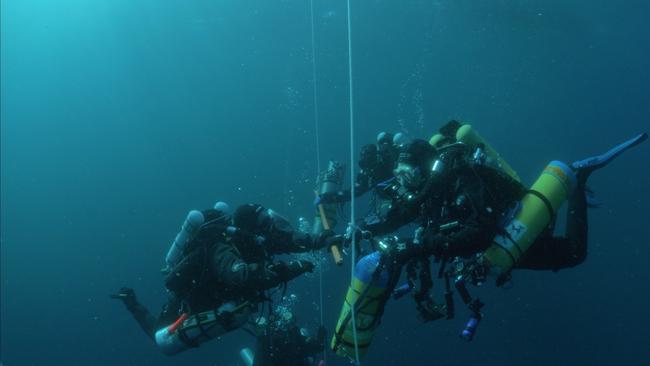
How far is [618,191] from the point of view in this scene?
34219mm

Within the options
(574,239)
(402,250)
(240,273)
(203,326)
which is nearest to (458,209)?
(402,250)

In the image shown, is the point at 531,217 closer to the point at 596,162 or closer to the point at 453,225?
the point at 453,225

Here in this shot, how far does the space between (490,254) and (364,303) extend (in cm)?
140

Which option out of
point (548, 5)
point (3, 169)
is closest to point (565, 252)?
point (548, 5)

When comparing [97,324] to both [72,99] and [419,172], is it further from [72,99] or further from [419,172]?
[72,99]

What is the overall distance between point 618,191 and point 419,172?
37.8 m

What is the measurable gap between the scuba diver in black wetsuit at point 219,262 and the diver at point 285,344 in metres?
1.75

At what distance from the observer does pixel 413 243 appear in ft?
12.8

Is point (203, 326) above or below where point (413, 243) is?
below

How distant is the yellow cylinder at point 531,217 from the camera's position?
4035 mm

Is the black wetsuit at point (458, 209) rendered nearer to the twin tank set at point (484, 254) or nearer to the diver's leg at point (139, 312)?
the twin tank set at point (484, 254)

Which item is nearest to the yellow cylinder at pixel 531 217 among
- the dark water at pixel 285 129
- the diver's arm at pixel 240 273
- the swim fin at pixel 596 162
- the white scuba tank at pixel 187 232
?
the swim fin at pixel 596 162

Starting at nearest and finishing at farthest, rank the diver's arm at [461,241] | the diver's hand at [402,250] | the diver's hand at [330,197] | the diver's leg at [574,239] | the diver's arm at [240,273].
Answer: the diver's arm at [461,241], the diver's hand at [402,250], the diver's arm at [240,273], the diver's leg at [574,239], the diver's hand at [330,197]

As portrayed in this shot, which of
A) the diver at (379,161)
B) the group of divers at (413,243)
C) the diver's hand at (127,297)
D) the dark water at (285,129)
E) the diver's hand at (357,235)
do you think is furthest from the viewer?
the dark water at (285,129)
